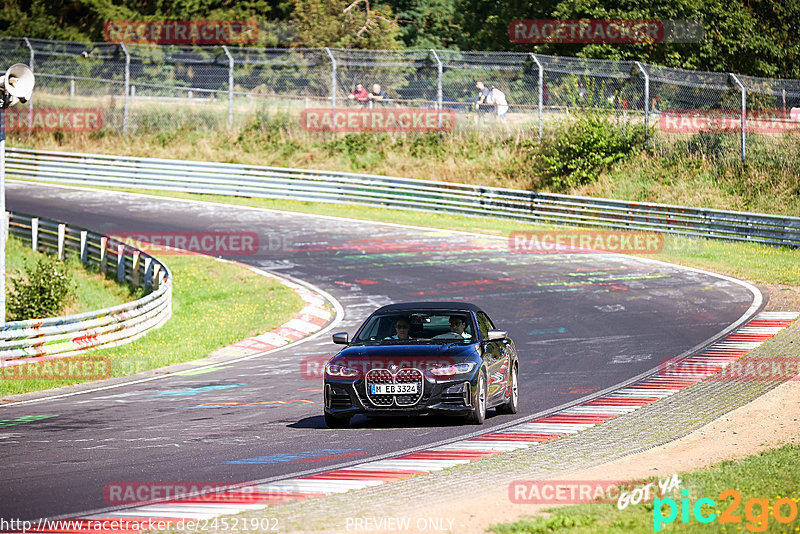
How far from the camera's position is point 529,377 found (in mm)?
15352

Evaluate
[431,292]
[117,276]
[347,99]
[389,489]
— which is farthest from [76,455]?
[347,99]

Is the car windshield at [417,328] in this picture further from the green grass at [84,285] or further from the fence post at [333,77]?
the fence post at [333,77]

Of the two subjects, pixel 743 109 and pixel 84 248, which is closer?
pixel 84 248

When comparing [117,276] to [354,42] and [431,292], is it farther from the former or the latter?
[354,42]

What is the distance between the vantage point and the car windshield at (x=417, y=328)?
1227cm

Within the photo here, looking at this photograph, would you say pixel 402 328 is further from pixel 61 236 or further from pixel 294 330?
pixel 61 236

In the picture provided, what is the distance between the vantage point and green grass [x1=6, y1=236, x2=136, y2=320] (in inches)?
973

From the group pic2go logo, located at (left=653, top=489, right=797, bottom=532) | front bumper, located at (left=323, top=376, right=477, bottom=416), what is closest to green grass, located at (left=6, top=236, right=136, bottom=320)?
front bumper, located at (left=323, top=376, right=477, bottom=416)

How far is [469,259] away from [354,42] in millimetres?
27903

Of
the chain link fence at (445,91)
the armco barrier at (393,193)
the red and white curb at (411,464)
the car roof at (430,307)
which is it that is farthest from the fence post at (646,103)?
the car roof at (430,307)

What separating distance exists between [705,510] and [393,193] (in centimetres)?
2929

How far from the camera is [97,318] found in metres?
19.0

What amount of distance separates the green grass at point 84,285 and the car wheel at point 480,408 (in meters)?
Answer: 14.0

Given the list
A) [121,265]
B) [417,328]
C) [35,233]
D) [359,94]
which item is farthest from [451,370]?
[359,94]
